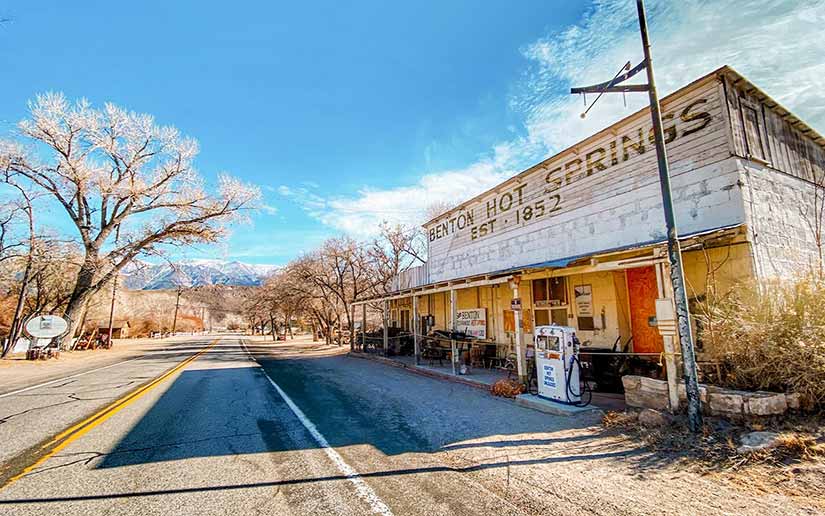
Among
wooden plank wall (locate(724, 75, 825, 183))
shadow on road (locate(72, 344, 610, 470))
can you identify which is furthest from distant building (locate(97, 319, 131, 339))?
wooden plank wall (locate(724, 75, 825, 183))

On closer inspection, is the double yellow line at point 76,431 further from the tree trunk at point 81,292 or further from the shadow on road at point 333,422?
the tree trunk at point 81,292

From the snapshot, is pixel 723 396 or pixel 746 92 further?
pixel 746 92

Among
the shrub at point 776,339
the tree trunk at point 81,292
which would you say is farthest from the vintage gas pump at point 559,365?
the tree trunk at point 81,292

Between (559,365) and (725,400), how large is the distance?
2.60 metres

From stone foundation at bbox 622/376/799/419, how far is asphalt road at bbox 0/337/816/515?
1248 millimetres

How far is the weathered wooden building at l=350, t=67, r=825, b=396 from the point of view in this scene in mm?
7555

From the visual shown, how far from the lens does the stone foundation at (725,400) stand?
4992 mm

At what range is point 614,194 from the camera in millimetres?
10164

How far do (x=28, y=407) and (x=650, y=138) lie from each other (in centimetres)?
1466

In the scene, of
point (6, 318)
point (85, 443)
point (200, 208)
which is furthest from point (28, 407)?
point (6, 318)

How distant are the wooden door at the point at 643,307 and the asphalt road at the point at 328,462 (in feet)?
12.4

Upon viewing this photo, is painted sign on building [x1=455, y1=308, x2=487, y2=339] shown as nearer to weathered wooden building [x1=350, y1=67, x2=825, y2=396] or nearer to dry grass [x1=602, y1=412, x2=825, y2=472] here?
weathered wooden building [x1=350, y1=67, x2=825, y2=396]

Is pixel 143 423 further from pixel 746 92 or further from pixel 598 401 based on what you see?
pixel 746 92

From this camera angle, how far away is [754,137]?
328 inches
